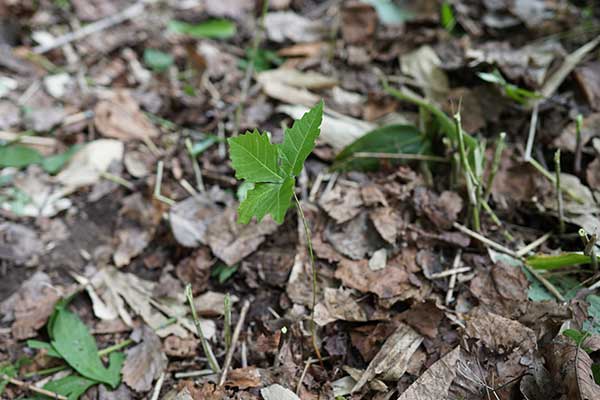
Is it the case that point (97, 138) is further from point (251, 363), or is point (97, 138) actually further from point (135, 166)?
point (251, 363)

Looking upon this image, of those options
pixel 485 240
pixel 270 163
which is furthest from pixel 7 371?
pixel 485 240

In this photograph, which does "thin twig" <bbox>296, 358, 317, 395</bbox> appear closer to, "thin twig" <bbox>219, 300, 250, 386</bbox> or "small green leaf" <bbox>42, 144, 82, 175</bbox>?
"thin twig" <bbox>219, 300, 250, 386</bbox>

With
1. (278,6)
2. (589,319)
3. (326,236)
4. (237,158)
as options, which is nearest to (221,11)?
(278,6)

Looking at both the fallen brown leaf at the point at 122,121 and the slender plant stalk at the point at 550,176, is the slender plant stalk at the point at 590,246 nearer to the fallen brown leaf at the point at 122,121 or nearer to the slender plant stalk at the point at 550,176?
the slender plant stalk at the point at 550,176

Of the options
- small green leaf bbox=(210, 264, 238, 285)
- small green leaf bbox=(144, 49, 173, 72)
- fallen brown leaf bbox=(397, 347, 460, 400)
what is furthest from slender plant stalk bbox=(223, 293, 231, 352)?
small green leaf bbox=(144, 49, 173, 72)

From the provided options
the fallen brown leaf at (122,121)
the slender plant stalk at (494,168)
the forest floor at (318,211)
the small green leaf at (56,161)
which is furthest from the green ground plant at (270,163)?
the small green leaf at (56,161)
